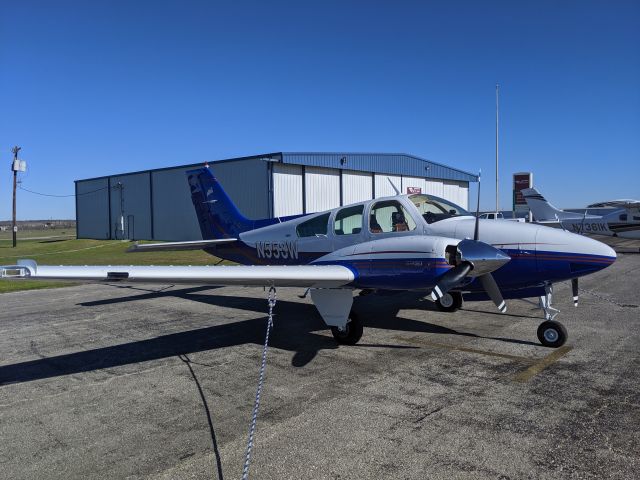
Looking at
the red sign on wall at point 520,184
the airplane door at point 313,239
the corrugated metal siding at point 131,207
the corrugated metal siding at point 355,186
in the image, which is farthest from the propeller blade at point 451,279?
the red sign on wall at point 520,184

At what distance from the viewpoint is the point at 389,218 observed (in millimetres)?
7766

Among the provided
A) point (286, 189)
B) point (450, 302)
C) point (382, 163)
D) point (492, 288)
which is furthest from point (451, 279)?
point (382, 163)

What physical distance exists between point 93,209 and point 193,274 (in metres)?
46.7

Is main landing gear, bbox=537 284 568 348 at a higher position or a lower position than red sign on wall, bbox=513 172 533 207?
lower

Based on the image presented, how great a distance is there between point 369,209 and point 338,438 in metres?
4.58

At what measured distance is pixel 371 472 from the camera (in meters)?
3.47

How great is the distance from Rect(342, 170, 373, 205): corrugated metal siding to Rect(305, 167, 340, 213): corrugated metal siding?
28.3 inches

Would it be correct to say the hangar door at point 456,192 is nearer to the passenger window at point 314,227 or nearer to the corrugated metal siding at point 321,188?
the corrugated metal siding at point 321,188

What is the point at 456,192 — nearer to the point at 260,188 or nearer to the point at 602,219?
the point at 602,219

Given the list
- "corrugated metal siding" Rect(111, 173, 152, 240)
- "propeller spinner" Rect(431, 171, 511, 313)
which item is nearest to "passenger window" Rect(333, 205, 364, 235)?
"propeller spinner" Rect(431, 171, 511, 313)

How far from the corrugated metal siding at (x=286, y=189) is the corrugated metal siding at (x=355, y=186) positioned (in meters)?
4.06

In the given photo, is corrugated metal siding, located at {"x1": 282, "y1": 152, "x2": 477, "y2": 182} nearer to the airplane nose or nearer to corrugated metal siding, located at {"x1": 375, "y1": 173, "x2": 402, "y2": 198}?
corrugated metal siding, located at {"x1": 375, "y1": 173, "x2": 402, "y2": 198}

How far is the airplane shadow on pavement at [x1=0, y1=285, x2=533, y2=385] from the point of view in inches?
256

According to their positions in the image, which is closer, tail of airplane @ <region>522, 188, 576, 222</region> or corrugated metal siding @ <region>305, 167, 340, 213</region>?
corrugated metal siding @ <region>305, 167, 340, 213</region>
